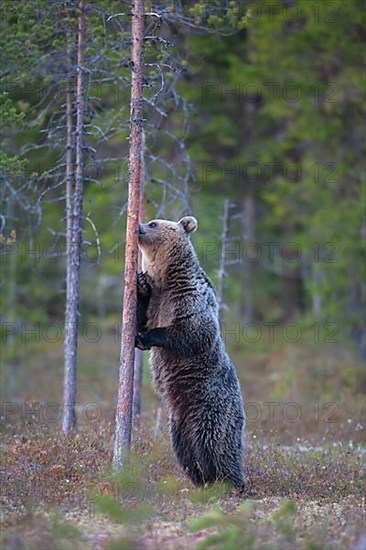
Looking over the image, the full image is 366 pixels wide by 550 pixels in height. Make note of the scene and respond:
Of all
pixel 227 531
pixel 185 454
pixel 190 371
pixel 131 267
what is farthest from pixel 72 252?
pixel 227 531

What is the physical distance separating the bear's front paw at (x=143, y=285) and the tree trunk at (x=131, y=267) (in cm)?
40

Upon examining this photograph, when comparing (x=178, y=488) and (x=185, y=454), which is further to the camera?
(x=185, y=454)

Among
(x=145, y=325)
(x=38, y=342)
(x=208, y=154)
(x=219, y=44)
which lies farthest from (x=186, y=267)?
(x=38, y=342)

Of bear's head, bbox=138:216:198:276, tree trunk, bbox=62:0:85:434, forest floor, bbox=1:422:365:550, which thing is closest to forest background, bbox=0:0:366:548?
tree trunk, bbox=62:0:85:434

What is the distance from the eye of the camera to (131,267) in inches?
428

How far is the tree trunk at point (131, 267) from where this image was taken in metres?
10.9

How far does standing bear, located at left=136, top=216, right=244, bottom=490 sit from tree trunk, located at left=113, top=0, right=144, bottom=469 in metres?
0.45

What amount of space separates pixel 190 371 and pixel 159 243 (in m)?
1.64

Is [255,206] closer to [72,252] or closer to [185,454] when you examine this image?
[72,252]

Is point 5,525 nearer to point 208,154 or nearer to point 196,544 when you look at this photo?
point 196,544

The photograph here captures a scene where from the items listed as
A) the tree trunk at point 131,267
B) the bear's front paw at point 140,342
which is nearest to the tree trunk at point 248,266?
the tree trunk at point 131,267

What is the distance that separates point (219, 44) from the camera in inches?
921

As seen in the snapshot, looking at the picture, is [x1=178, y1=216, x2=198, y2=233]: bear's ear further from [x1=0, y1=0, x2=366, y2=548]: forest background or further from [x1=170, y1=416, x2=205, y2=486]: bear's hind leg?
[x1=0, y1=0, x2=366, y2=548]: forest background

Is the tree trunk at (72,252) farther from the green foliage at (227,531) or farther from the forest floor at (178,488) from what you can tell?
the green foliage at (227,531)
